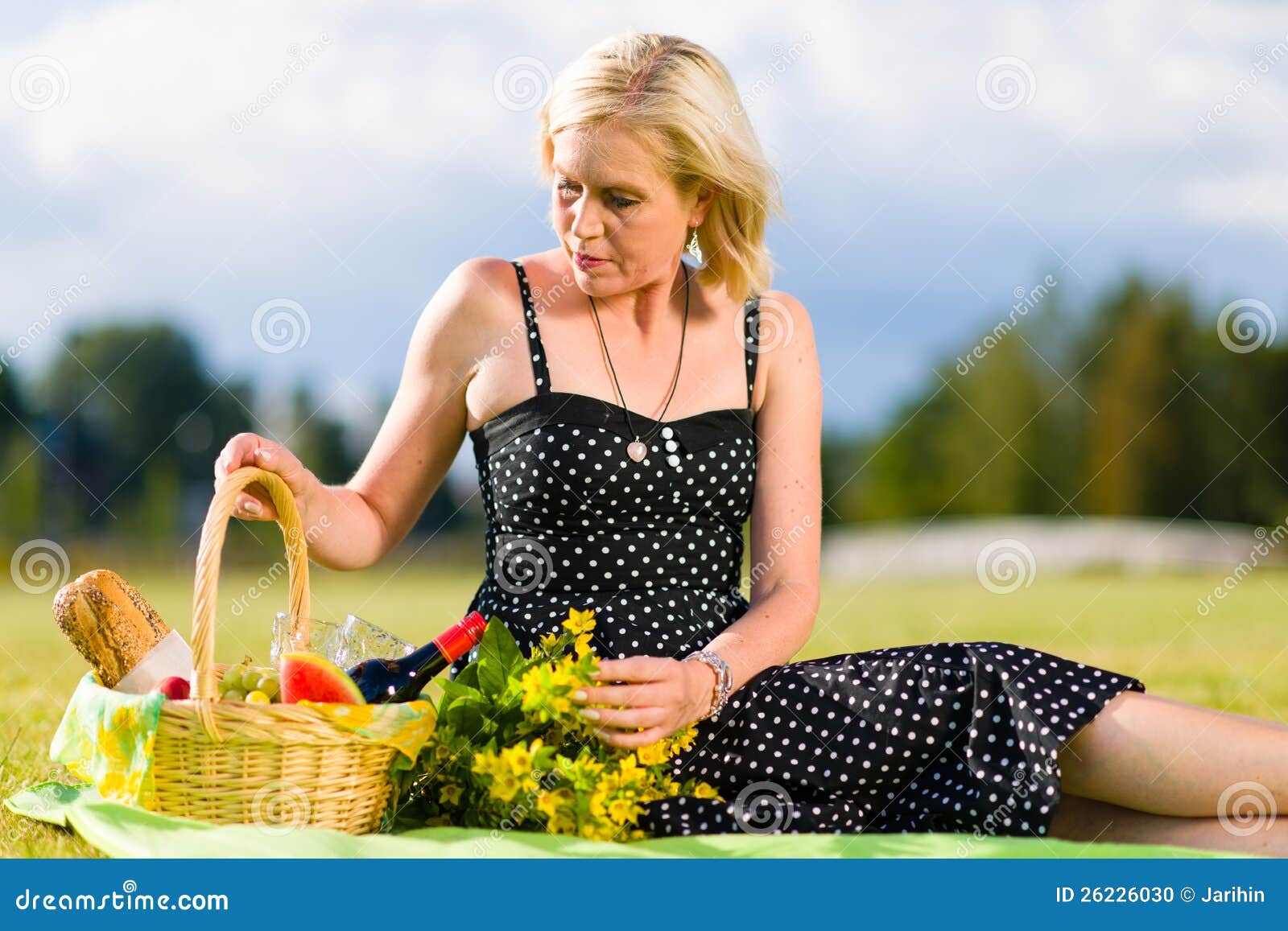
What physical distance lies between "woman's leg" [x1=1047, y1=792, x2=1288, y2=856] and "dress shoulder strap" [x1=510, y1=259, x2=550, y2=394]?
1.70 meters

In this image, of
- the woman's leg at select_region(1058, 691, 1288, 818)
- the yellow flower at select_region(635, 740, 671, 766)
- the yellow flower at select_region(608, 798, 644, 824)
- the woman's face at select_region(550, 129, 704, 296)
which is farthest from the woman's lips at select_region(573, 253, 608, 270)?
the woman's leg at select_region(1058, 691, 1288, 818)

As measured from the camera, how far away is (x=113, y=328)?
49.5 m

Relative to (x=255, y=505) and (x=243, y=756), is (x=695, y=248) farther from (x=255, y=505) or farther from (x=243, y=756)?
(x=243, y=756)

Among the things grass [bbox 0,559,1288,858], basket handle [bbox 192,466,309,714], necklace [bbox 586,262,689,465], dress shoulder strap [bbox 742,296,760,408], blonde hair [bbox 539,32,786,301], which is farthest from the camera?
grass [bbox 0,559,1288,858]

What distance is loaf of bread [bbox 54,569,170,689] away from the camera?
121 inches

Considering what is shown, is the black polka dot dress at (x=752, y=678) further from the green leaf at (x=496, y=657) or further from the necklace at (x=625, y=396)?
the green leaf at (x=496, y=657)

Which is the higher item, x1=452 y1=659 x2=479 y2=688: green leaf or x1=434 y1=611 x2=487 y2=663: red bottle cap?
x1=434 y1=611 x2=487 y2=663: red bottle cap

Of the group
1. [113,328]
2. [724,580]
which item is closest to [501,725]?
[724,580]

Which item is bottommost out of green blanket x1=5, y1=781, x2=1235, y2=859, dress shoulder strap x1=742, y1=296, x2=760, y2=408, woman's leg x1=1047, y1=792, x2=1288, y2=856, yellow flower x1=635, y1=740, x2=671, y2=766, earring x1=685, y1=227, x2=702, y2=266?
green blanket x1=5, y1=781, x2=1235, y2=859

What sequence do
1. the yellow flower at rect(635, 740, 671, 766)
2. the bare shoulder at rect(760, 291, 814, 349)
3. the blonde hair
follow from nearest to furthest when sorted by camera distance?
1. the yellow flower at rect(635, 740, 671, 766)
2. the blonde hair
3. the bare shoulder at rect(760, 291, 814, 349)

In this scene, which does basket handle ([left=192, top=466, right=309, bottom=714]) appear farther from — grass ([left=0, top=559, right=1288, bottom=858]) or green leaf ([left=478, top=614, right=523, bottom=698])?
grass ([left=0, top=559, right=1288, bottom=858])

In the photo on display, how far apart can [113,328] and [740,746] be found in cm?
5132

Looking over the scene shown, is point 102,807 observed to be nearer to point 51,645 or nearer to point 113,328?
point 51,645

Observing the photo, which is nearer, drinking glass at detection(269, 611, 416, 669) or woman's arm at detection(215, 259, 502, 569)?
drinking glass at detection(269, 611, 416, 669)
